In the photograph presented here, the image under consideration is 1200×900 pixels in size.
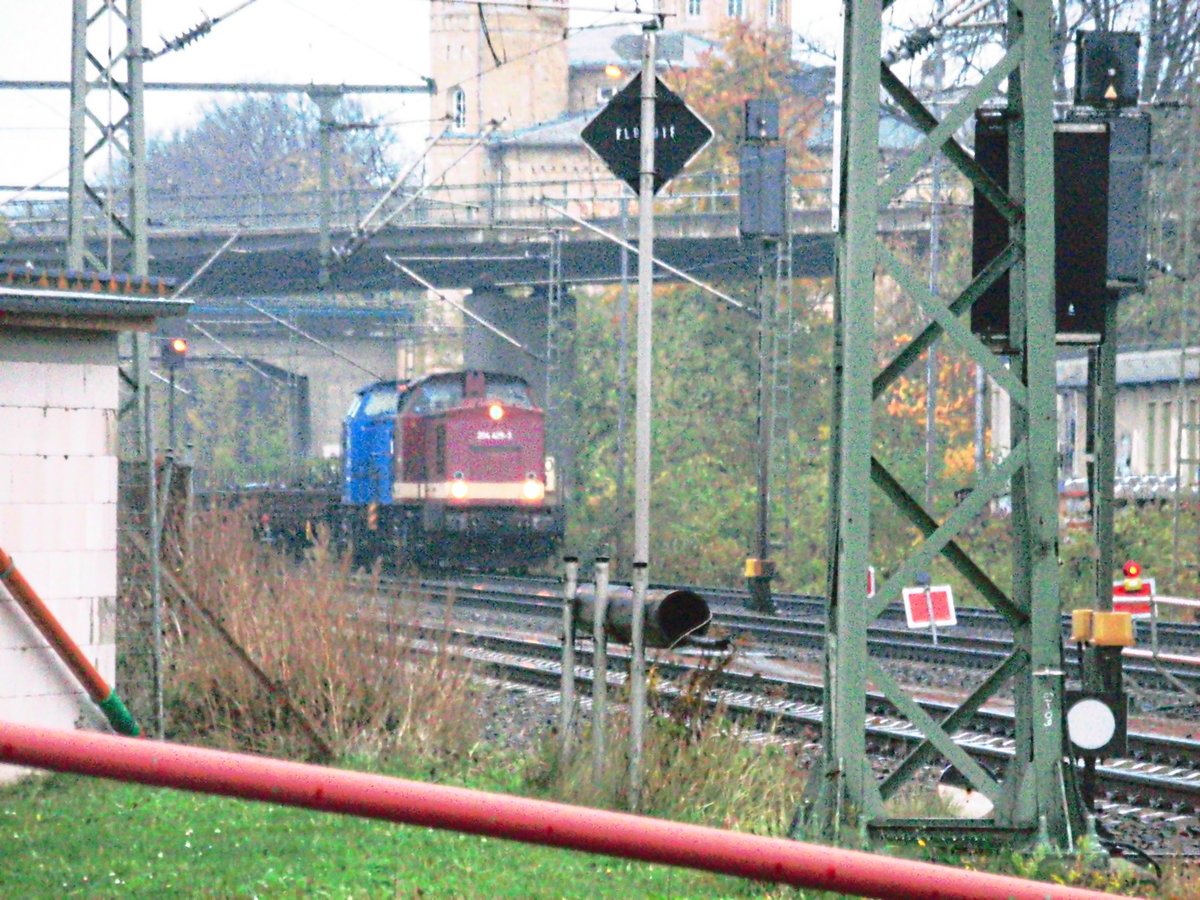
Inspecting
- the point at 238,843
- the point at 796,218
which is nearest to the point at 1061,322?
the point at 238,843

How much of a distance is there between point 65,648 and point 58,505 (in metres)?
0.89

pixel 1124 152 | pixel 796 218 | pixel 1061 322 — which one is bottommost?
pixel 1061 322

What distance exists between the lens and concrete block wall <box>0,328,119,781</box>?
35.8 ft

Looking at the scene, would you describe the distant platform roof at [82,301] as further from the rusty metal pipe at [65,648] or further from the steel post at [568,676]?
the steel post at [568,676]

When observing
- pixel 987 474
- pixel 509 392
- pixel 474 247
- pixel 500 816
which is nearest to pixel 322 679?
pixel 987 474

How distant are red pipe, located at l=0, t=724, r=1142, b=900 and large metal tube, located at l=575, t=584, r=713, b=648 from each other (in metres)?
5.97

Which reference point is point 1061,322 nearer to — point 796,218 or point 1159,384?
point 1159,384

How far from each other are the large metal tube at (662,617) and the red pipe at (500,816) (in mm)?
5967

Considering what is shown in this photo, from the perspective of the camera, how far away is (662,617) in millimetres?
8938

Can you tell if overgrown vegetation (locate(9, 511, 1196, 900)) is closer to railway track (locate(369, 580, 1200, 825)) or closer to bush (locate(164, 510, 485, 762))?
bush (locate(164, 510, 485, 762))

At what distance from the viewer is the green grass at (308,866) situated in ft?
21.9

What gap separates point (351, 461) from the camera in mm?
34781

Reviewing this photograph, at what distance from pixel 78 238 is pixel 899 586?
454 inches

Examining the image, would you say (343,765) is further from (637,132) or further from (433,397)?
(433,397)
